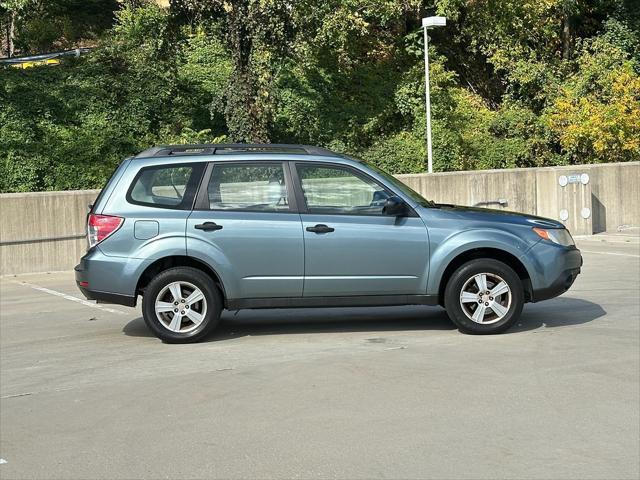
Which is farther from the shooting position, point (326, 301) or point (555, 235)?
point (555, 235)

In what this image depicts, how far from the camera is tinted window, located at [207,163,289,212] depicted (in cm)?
940

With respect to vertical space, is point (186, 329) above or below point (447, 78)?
below

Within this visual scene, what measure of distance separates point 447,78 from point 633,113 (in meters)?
5.76

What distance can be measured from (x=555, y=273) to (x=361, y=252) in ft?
6.07

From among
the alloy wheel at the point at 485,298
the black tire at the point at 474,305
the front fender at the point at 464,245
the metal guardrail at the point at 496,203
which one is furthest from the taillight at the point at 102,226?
the metal guardrail at the point at 496,203

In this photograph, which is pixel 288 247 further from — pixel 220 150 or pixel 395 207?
pixel 220 150

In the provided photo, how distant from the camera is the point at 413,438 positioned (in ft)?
20.8

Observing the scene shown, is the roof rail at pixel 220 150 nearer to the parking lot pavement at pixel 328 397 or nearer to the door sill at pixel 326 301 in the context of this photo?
the door sill at pixel 326 301

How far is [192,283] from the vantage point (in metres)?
9.24

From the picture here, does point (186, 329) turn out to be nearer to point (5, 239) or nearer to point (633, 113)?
point (5, 239)

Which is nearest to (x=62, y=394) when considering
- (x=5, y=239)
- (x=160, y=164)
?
(x=160, y=164)

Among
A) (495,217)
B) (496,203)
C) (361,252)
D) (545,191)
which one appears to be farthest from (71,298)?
(545,191)

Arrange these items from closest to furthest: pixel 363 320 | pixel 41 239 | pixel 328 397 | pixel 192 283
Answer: pixel 328 397
pixel 192 283
pixel 363 320
pixel 41 239

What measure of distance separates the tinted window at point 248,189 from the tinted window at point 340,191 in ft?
0.74
